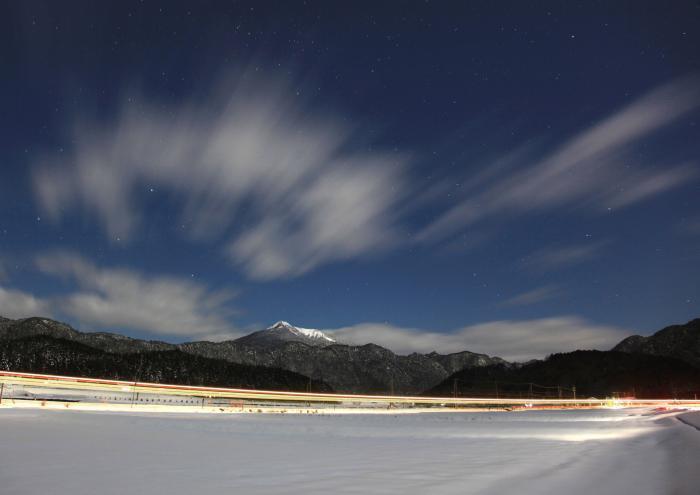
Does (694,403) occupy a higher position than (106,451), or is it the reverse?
(106,451)

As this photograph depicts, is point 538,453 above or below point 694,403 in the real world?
above

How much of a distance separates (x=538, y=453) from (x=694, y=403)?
167651 mm

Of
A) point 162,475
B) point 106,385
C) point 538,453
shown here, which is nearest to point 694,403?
point 106,385

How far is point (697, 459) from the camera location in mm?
9102

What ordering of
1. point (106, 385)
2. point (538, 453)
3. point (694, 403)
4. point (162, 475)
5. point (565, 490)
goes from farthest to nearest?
1. point (694, 403)
2. point (106, 385)
3. point (538, 453)
4. point (162, 475)
5. point (565, 490)

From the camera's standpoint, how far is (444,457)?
1178cm

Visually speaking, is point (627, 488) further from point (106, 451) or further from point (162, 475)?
point (106, 451)

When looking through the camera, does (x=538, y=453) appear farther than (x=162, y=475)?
Yes

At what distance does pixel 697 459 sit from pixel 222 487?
8614 millimetres

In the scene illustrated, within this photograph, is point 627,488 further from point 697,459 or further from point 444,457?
point 444,457

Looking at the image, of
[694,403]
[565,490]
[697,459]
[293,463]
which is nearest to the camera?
[565,490]

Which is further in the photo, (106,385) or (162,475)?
(106,385)

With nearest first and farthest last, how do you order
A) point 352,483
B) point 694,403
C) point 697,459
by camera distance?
1. point 352,483
2. point 697,459
3. point 694,403

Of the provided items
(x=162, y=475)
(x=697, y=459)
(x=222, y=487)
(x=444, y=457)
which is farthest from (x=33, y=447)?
(x=697, y=459)
